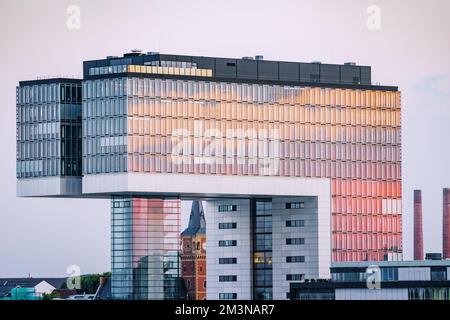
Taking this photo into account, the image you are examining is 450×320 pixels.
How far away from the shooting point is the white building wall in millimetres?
175750

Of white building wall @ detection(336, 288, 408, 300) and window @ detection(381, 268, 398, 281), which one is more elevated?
window @ detection(381, 268, 398, 281)

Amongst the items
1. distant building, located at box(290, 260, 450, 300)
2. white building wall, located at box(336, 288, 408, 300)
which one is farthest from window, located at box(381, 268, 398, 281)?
white building wall, located at box(336, 288, 408, 300)

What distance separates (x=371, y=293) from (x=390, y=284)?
4.36 metres

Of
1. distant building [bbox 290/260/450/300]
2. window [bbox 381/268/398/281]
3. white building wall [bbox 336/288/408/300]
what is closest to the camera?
white building wall [bbox 336/288/408/300]

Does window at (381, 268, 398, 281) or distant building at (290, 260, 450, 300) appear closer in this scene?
distant building at (290, 260, 450, 300)

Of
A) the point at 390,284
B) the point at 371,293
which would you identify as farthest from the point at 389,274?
the point at 390,284

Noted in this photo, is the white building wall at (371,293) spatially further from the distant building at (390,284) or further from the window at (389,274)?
the window at (389,274)

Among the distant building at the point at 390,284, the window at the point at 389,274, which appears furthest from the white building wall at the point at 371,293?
the window at the point at 389,274

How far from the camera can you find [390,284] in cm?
18050

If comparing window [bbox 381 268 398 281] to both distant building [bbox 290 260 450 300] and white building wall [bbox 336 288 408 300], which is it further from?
white building wall [bbox 336 288 408 300]

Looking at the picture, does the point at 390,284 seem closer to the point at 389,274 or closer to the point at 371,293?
the point at 371,293

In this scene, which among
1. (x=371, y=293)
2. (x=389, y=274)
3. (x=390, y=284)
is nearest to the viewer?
(x=390, y=284)
